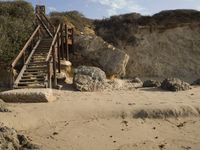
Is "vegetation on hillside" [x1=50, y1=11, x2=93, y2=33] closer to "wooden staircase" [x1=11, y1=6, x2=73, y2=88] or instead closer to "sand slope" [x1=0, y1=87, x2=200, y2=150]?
"wooden staircase" [x1=11, y1=6, x2=73, y2=88]

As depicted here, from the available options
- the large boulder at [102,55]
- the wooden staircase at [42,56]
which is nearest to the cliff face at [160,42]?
the large boulder at [102,55]

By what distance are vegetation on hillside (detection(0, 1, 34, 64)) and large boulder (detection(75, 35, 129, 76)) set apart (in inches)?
107

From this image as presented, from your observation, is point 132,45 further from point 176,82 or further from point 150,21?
point 176,82

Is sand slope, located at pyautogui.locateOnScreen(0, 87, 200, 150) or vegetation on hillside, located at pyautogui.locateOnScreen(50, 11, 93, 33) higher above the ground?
vegetation on hillside, located at pyautogui.locateOnScreen(50, 11, 93, 33)

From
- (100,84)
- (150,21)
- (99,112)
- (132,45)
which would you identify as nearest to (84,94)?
(100,84)

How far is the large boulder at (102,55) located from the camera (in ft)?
67.1

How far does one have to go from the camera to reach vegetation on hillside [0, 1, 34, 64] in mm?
19422

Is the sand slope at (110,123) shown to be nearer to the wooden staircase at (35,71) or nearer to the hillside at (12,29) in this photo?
the wooden staircase at (35,71)

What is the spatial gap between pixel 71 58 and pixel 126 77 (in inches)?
114

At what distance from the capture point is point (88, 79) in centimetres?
1616

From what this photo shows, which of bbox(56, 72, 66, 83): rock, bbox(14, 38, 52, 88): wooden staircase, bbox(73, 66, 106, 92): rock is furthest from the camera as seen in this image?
bbox(56, 72, 66, 83): rock

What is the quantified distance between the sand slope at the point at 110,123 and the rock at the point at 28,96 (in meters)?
0.32

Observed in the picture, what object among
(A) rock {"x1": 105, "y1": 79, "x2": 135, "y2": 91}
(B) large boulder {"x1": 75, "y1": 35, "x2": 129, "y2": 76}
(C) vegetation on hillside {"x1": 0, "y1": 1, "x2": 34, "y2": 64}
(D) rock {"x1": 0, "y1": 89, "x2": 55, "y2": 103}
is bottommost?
(A) rock {"x1": 105, "y1": 79, "x2": 135, "y2": 91}

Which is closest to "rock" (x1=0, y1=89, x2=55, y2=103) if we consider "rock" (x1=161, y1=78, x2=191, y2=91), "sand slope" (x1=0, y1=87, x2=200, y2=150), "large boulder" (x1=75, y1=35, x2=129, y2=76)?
"sand slope" (x1=0, y1=87, x2=200, y2=150)
